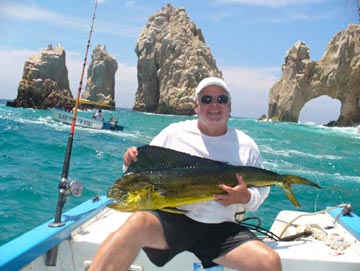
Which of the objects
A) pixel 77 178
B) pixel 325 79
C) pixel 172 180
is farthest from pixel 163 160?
pixel 325 79

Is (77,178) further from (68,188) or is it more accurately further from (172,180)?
(172,180)

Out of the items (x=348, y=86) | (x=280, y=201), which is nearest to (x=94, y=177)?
Result: (x=280, y=201)

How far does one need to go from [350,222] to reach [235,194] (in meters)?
1.87

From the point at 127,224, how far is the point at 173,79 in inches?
3430

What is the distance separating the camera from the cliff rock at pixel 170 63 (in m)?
86.9

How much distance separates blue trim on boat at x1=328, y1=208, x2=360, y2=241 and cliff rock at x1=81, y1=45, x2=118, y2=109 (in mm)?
104452

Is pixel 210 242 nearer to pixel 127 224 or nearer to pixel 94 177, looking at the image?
pixel 127 224

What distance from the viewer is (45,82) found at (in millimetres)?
76500

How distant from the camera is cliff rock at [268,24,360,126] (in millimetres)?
65438

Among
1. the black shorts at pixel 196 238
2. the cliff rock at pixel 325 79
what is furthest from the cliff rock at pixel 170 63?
the black shorts at pixel 196 238

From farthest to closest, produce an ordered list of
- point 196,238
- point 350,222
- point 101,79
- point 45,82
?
point 101,79 < point 45,82 < point 350,222 < point 196,238

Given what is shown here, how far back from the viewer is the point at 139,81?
98.9m

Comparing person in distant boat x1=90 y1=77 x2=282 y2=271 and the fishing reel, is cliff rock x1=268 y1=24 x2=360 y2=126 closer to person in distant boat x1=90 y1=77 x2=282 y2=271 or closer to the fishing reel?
person in distant boat x1=90 y1=77 x2=282 y2=271

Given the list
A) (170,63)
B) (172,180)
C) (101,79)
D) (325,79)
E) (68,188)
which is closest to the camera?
(172,180)
